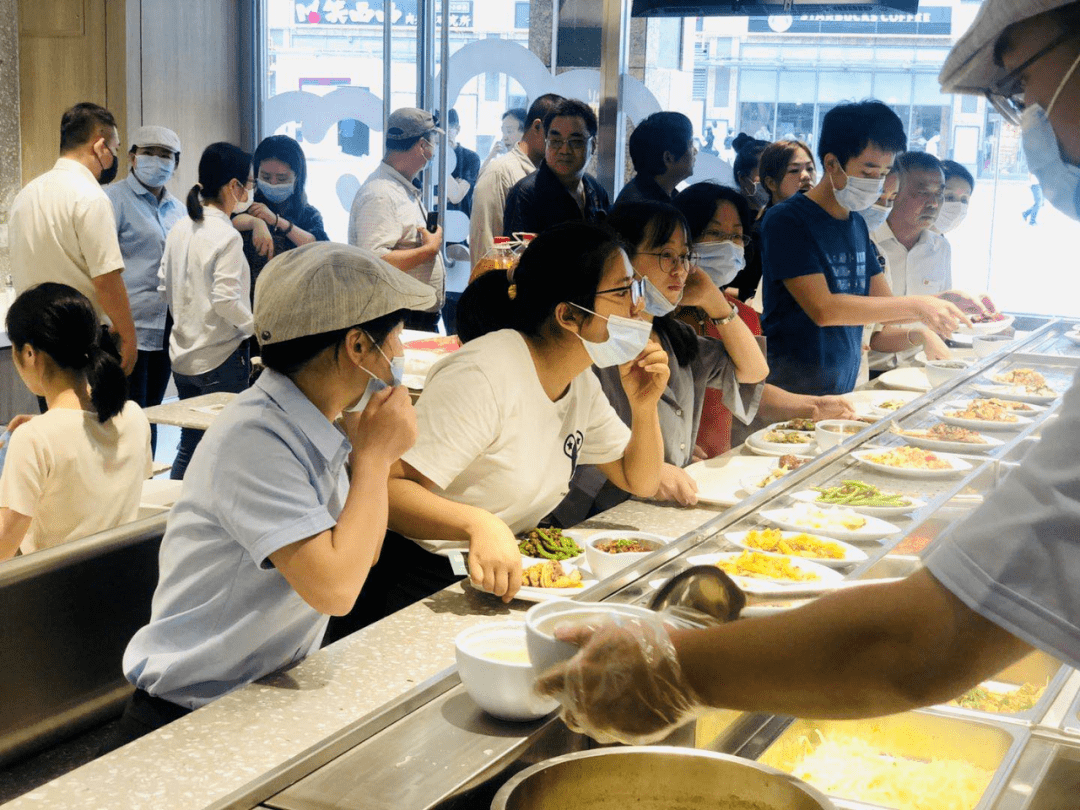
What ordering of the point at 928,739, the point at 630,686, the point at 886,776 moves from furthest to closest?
the point at 928,739 < the point at 886,776 < the point at 630,686

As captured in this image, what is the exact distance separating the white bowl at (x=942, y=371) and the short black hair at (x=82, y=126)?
3557 mm

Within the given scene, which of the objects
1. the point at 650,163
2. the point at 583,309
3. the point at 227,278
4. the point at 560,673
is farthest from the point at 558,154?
the point at 560,673

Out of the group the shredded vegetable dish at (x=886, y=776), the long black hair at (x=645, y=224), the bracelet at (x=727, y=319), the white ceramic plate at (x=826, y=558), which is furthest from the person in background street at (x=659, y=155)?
the shredded vegetable dish at (x=886, y=776)

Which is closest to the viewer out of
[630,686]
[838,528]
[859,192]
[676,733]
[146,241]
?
[630,686]

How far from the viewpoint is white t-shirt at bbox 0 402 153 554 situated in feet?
8.74

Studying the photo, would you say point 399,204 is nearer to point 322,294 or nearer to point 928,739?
point 322,294

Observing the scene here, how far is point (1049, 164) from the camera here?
1.00m

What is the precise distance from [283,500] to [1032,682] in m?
1.22

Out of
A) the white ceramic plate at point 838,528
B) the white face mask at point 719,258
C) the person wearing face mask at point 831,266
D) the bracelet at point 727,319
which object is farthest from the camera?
the person wearing face mask at point 831,266

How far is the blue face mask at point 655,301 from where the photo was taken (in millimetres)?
2771

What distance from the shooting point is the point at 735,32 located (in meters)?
7.98

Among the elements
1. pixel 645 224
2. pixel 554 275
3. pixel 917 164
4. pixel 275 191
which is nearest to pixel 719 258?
pixel 645 224

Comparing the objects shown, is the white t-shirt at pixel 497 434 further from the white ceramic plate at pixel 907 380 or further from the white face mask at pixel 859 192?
the white ceramic plate at pixel 907 380

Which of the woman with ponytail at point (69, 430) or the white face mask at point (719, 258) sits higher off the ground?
the white face mask at point (719, 258)
